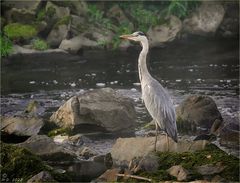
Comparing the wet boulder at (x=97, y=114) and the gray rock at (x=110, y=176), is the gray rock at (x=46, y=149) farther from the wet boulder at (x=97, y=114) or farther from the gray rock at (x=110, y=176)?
the wet boulder at (x=97, y=114)

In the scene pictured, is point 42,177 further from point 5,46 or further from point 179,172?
point 5,46

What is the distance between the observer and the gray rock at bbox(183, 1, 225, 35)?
22141 mm

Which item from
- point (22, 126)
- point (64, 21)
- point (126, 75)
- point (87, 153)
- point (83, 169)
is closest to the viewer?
point (83, 169)

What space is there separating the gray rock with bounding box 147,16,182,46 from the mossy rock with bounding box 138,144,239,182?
12.9 metres

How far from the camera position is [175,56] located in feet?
64.6

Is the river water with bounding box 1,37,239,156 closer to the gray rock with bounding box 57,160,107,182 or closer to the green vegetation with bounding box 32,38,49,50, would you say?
the green vegetation with bounding box 32,38,49,50

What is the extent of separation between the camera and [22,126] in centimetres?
1098

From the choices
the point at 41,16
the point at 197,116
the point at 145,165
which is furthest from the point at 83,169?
the point at 41,16

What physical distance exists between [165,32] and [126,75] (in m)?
4.87

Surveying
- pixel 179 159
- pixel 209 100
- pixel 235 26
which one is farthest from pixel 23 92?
pixel 235 26

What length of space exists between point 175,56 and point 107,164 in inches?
426

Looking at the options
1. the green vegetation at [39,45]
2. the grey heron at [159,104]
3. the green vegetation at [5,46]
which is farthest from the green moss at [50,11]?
the grey heron at [159,104]

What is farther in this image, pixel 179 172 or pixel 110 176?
pixel 110 176

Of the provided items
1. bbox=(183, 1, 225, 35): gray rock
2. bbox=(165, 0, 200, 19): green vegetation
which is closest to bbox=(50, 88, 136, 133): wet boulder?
Answer: bbox=(165, 0, 200, 19): green vegetation
